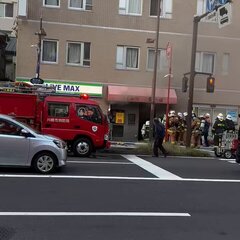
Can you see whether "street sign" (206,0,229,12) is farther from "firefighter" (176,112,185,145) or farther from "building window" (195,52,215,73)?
"building window" (195,52,215,73)

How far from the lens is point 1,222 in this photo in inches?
291

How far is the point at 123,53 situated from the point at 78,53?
260 cm

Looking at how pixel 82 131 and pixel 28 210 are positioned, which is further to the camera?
pixel 82 131

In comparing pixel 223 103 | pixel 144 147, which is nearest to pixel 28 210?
pixel 144 147

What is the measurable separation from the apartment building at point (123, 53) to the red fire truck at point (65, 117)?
10.1 m

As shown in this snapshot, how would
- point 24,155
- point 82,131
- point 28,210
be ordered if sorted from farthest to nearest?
point 82,131 < point 24,155 < point 28,210

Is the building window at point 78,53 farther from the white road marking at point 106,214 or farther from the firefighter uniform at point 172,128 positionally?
the white road marking at point 106,214

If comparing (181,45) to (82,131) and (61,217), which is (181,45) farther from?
(61,217)

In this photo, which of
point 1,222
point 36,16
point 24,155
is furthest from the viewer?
point 36,16

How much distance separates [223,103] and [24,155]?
771 inches

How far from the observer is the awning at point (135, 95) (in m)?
27.9

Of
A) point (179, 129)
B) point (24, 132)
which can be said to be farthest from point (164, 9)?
point (24, 132)

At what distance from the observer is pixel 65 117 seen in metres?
17.5

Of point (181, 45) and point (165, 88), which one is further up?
point (181, 45)
